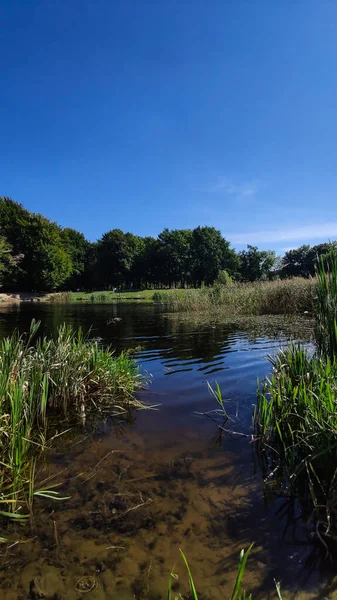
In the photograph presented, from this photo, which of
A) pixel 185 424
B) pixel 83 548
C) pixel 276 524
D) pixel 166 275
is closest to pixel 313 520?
pixel 276 524

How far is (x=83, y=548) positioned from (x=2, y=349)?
2.97 m

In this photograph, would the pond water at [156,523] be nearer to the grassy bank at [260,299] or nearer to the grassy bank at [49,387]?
the grassy bank at [49,387]

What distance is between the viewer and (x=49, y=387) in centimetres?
525

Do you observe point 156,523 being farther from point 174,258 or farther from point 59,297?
point 174,258

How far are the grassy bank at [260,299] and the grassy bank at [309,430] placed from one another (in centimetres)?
1301

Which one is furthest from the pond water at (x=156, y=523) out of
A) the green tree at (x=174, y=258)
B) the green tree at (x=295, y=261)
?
the green tree at (x=295, y=261)

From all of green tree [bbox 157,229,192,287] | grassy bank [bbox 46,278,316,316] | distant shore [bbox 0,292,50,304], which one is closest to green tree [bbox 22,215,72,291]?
distant shore [bbox 0,292,50,304]

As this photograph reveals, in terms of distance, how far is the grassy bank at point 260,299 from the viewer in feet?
63.1

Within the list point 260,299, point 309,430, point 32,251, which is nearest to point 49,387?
point 309,430

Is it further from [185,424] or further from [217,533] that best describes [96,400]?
[217,533]

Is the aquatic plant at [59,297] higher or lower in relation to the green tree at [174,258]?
lower

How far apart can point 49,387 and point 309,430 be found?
396 cm

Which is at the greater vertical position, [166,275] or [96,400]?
[166,275]

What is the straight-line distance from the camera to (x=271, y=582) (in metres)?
2.28
